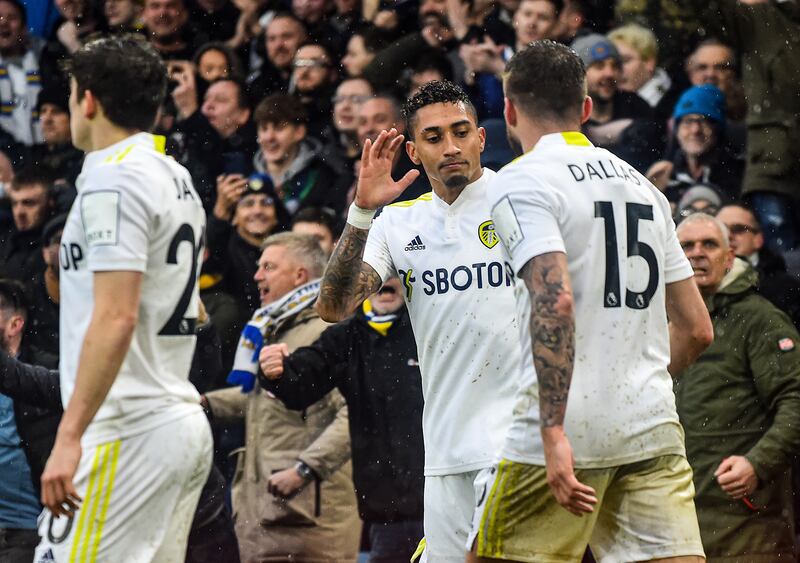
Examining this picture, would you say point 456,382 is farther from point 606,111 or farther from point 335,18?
point 335,18

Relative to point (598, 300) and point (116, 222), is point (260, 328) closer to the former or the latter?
point (116, 222)

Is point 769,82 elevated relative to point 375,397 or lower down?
elevated

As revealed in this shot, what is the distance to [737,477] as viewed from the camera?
23.8 feet

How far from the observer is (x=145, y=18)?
476 inches

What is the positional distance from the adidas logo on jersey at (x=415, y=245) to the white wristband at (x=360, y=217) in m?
0.20

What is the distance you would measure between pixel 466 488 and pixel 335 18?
6.58 meters

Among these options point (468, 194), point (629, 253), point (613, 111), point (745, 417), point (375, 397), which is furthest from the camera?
point (613, 111)

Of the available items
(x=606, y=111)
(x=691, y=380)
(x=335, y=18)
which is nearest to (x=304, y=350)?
(x=691, y=380)

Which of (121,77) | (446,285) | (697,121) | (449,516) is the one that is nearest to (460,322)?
(446,285)

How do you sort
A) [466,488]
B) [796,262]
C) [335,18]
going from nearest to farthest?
[466,488], [796,262], [335,18]

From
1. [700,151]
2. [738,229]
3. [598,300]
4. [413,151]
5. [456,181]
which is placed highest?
[700,151]

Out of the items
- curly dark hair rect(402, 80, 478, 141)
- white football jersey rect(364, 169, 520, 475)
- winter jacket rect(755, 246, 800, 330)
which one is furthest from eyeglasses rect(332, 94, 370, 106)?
white football jersey rect(364, 169, 520, 475)

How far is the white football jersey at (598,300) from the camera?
463 centimetres

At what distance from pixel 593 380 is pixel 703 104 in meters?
5.14
